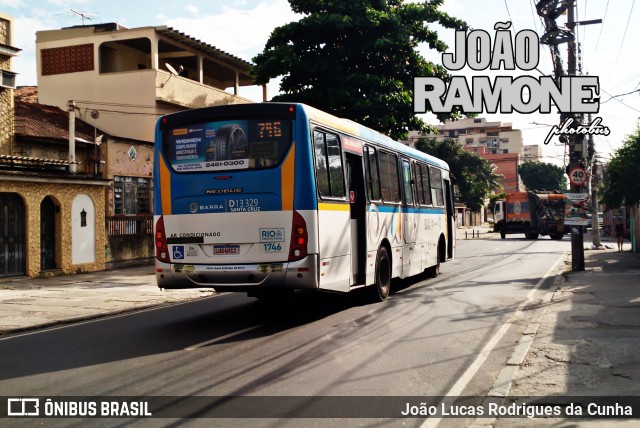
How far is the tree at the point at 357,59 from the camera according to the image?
86.1ft

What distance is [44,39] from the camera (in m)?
33.3

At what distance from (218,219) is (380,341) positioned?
3068 millimetres

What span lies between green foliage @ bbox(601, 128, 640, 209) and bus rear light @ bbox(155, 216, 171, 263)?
17718 millimetres

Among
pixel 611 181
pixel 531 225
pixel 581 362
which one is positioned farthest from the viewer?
Result: pixel 531 225

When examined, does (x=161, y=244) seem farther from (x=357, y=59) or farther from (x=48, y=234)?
(x=357, y=59)

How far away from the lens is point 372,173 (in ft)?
40.9

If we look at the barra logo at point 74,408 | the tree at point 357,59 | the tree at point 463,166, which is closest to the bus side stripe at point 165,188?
the barra logo at point 74,408

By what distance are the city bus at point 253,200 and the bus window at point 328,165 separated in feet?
0.06

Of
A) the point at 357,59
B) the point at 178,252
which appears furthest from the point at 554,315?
the point at 357,59

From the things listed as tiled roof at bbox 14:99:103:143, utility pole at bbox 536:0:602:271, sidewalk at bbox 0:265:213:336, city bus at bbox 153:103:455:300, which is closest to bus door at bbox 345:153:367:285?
city bus at bbox 153:103:455:300

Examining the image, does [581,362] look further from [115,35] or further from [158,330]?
[115,35]

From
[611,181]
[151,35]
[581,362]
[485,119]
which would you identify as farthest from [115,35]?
[485,119]

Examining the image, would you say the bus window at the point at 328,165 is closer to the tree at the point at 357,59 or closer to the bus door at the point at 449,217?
the bus door at the point at 449,217

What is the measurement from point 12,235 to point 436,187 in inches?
492
